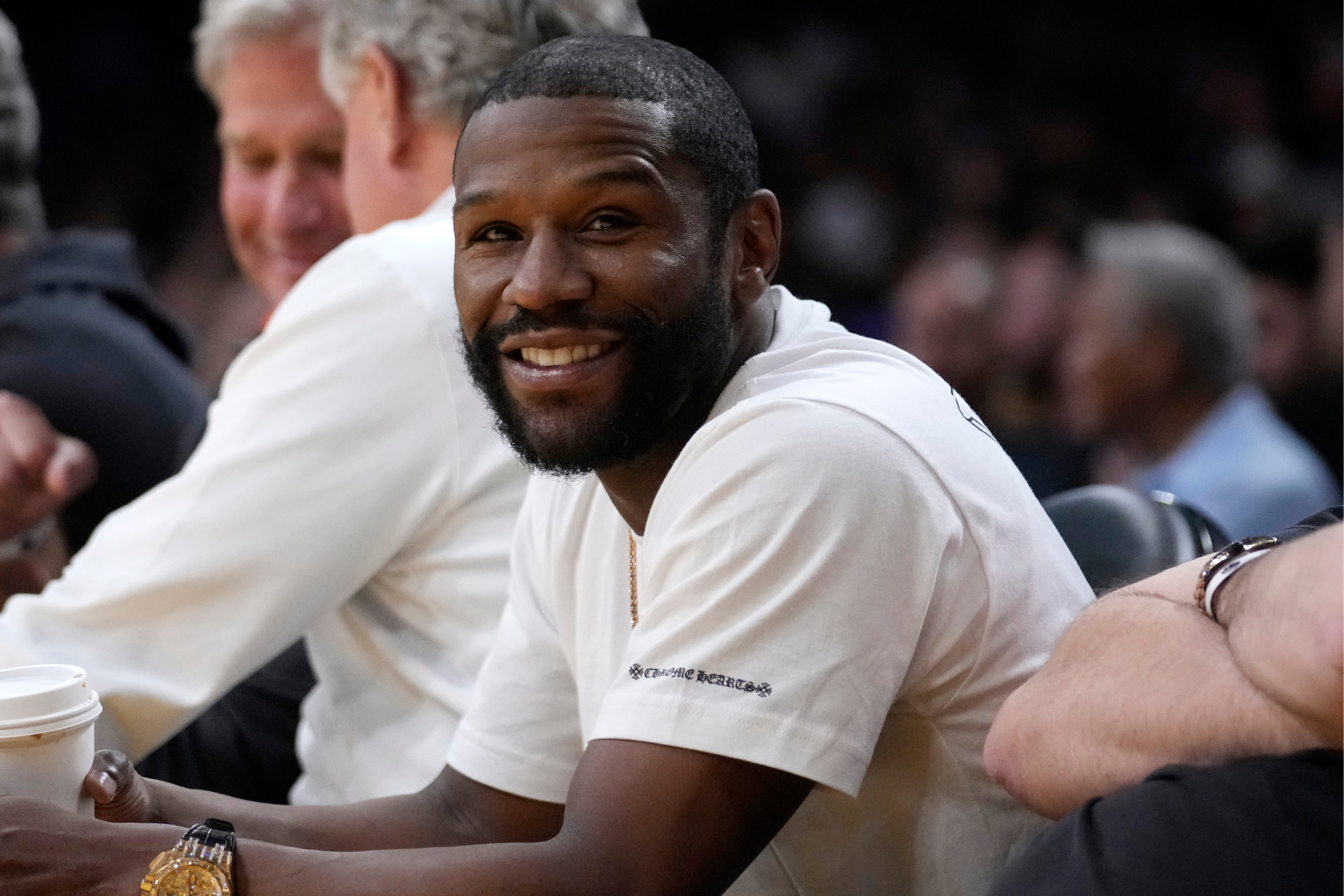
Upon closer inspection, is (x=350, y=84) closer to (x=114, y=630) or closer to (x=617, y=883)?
(x=114, y=630)

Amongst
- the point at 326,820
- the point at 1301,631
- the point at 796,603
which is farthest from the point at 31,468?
the point at 1301,631

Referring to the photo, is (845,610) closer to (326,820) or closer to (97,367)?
(326,820)

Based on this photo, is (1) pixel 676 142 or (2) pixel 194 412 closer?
→ (1) pixel 676 142

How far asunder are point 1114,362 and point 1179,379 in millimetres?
206

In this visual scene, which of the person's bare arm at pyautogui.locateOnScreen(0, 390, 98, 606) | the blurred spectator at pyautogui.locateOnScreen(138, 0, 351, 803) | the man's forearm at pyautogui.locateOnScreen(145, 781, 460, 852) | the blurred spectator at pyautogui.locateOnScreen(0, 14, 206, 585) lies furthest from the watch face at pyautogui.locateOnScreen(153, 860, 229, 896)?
the blurred spectator at pyautogui.locateOnScreen(0, 14, 206, 585)

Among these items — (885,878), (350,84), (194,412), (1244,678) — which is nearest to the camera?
(1244,678)

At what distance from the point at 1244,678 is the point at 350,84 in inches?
67.1

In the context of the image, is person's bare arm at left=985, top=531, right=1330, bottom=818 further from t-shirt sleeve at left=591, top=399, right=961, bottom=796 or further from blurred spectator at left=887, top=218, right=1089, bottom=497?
blurred spectator at left=887, top=218, right=1089, bottom=497

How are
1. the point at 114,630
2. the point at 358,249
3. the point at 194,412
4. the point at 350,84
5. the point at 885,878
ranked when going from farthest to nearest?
the point at 194,412 < the point at 350,84 < the point at 358,249 < the point at 114,630 < the point at 885,878

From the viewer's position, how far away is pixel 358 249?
2074 mm

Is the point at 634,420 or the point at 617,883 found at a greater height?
the point at 634,420

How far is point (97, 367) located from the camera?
8.86 ft

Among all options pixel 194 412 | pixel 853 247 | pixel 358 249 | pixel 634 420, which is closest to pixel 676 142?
pixel 634 420

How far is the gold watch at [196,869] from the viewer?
1.29 metres
